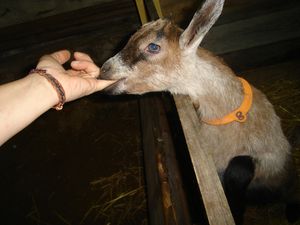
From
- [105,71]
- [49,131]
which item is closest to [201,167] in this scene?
[105,71]

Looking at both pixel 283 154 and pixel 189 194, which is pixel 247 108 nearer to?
pixel 283 154

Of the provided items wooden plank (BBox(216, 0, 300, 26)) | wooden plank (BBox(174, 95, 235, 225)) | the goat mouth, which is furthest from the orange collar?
wooden plank (BBox(216, 0, 300, 26))

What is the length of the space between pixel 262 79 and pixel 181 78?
9.78ft

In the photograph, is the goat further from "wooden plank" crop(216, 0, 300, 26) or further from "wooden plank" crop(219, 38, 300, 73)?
"wooden plank" crop(216, 0, 300, 26)

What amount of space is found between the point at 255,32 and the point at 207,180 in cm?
386

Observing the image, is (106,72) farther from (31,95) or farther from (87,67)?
(31,95)

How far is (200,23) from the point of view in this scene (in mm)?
2045

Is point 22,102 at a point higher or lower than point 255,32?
higher

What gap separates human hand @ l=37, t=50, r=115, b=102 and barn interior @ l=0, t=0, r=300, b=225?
1189 millimetres

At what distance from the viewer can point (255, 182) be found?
2.63m

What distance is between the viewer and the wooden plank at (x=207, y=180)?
1.41 metres

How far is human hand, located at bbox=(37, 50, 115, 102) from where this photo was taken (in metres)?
1.84

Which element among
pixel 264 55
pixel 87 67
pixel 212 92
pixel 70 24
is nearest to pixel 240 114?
pixel 212 92

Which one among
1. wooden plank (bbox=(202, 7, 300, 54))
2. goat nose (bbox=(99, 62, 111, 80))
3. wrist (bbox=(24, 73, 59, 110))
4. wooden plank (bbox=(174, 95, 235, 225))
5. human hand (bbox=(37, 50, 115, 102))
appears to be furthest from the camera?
wooden plank (bbox=(202, 7, 300, 54))
